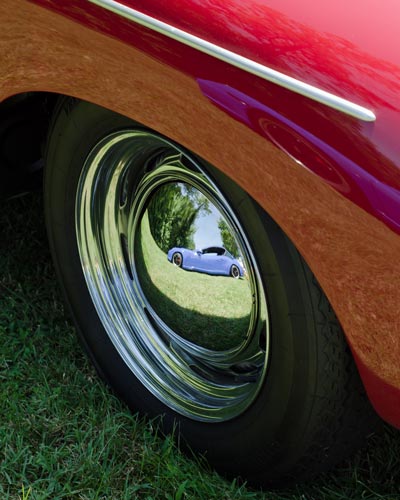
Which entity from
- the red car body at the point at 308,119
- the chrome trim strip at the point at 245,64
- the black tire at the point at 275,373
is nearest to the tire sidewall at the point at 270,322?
the black tire at the point at 275,373

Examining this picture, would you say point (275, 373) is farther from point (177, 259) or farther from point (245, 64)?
point (245, 64)

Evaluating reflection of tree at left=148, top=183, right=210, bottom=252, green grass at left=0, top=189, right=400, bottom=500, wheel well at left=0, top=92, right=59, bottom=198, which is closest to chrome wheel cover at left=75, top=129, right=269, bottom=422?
reflection of tree at left=148, top=183, right=210, bottom=252

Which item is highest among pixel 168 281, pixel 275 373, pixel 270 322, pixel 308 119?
pixel 308 119

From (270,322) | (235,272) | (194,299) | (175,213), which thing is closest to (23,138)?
(175,213)

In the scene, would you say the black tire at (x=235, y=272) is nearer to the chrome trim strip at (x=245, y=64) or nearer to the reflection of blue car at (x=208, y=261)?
the reflection of blue car at (x=208, y=261)

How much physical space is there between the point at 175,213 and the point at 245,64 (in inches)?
27.7

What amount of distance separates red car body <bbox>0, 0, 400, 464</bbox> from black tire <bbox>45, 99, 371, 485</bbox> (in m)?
0.12

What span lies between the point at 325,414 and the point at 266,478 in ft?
1.00

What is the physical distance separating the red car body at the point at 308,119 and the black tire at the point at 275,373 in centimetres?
12

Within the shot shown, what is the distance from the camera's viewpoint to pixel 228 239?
1.99m

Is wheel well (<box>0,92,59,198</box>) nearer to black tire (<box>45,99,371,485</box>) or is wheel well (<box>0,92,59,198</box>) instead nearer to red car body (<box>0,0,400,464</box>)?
black tire (<box>45,99,371,485</box>)

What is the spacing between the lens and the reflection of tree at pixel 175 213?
2076mm

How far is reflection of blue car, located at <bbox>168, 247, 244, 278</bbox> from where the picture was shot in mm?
1993

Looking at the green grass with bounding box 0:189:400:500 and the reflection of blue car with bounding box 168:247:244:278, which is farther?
the green grass with bounding box 0:189:400:500
